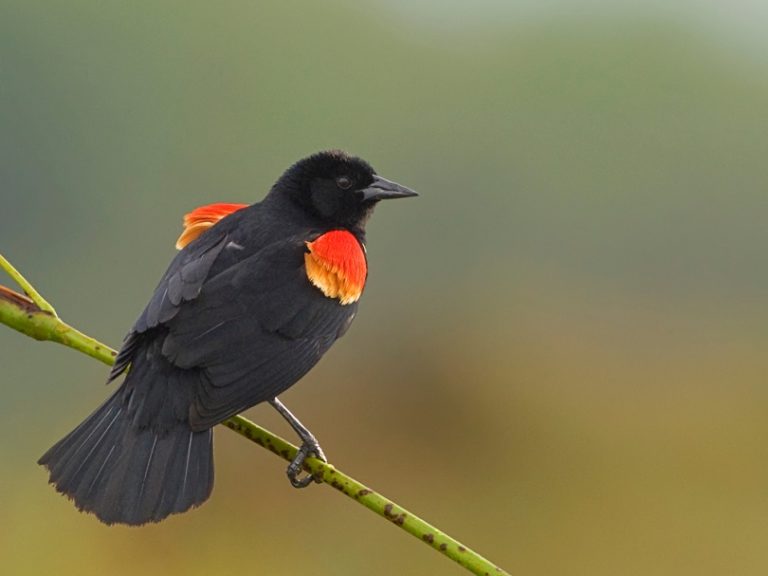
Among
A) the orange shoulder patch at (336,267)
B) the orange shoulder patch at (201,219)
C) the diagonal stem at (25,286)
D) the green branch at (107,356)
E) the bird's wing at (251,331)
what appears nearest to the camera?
the green branch at (107,356)

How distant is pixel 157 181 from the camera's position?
12.6 meters

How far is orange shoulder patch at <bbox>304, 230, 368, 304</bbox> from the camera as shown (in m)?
3.20

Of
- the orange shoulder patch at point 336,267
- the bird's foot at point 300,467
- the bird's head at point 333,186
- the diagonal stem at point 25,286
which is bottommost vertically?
the diagonal stem at point 25,286

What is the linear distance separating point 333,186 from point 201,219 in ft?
1.56

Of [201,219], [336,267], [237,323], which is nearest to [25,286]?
[237,323]

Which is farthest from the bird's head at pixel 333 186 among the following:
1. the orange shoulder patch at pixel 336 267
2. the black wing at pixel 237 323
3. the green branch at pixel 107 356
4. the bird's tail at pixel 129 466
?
the green branch at pixel 107 356

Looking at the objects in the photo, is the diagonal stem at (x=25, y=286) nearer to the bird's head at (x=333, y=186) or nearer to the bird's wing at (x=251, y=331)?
the bird's wing at (x=251, y=331)

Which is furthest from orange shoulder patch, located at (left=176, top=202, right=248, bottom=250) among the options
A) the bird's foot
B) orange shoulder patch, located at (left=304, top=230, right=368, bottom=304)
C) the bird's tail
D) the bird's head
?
the bird's foot

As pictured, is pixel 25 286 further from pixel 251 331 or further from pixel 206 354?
pixel 251 331

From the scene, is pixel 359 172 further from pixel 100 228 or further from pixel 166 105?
pixel 166 105

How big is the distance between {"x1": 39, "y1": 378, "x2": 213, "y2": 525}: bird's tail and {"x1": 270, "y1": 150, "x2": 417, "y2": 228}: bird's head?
105cm

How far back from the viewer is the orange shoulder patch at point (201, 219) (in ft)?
11.6

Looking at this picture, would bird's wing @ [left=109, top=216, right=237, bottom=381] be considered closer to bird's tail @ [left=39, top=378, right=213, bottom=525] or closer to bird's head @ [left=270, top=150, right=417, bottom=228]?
bird's tail @ [left=39, top=378, right=213, bottom=525]

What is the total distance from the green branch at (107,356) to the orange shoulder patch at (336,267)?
0.69 metres
